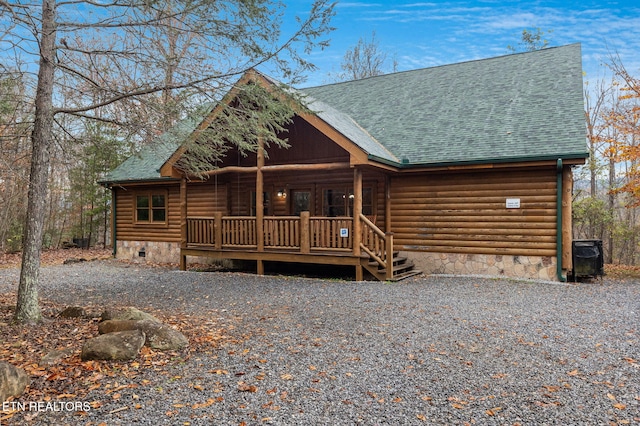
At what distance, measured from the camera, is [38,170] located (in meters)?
5.39

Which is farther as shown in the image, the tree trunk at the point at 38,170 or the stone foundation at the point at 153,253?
the stone foundation at the point at 153,253

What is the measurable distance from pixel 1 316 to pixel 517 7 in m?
20.0

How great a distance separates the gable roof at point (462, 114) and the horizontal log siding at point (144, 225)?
2.32 feet

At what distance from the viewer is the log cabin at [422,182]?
9406 millimetres

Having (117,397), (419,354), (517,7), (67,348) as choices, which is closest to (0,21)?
(67,348)

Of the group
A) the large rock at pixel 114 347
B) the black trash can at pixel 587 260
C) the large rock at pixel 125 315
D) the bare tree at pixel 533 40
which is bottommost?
the large rock at pixel 114 347

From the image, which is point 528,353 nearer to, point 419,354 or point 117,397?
point 419,354

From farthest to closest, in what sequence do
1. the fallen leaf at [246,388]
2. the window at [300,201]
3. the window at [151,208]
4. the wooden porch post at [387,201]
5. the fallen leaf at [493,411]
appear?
the window at [151,208]
the window at [300,201]
the wooden porch post at [387,201]
the fallen leaf at [246,388]
the fallen leaf at [493,411]

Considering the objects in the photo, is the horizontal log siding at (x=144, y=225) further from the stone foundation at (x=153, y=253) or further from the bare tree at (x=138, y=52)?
the bare tree at (x=138, y=52)

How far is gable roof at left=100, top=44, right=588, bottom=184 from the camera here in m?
9.41

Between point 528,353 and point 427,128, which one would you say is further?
point 427,128

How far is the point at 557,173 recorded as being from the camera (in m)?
9.18

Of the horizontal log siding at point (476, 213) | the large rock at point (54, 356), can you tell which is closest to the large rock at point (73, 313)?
the large rock at point (54, 356)

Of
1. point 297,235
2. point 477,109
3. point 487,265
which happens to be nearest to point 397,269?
point 487,265
